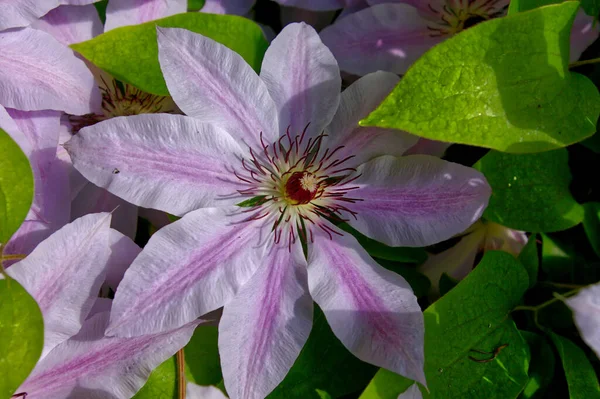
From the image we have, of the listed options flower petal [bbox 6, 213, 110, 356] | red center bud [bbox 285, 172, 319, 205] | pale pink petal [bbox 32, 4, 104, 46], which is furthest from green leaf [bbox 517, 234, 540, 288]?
pale pink petal [bbox 32, 4, 104, 46]

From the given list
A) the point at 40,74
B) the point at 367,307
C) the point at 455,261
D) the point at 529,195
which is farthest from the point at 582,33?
the point at 40,74

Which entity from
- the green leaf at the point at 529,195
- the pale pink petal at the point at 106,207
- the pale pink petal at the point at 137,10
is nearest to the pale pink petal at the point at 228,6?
the pale pink petal at the point at 137,10

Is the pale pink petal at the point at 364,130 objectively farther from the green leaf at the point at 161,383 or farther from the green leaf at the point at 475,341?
the green leaf at the point at 161,383

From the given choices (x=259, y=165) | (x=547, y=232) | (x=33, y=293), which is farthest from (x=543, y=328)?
(x=33, y=293)

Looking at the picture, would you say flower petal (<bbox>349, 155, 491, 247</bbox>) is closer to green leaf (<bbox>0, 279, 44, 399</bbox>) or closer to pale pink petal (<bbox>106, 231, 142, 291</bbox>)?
pale pink petal (<bbox>106, 231, 142, 291</bbox>)

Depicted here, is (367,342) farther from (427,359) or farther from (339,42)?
(339,42)

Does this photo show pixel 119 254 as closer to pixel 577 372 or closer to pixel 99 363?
pixel 99 363
